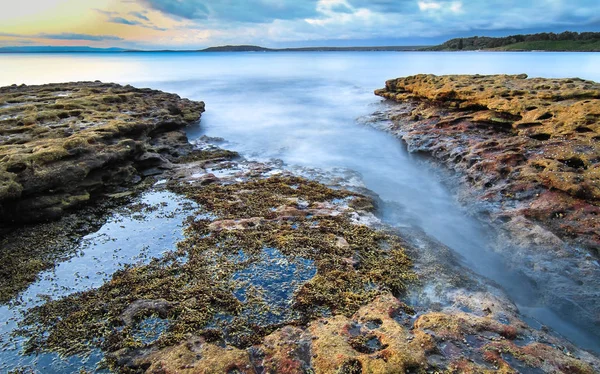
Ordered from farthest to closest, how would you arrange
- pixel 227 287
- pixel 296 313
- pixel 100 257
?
pixel 100 257 → pixel 227 287 → pixel 296 313

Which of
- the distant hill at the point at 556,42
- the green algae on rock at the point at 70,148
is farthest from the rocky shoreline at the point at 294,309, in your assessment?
the distant hill at the point at 556,42

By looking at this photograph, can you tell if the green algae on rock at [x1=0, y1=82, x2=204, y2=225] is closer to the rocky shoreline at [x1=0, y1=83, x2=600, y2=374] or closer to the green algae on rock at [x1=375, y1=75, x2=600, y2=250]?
the rocky shoreline at [x1=0, y1=83, x2=600, y2=374]

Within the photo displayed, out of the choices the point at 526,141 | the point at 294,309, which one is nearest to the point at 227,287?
the point at 294,309

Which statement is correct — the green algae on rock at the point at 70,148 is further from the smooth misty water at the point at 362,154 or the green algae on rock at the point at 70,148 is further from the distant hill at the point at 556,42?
the distant hill at the point at 556,42

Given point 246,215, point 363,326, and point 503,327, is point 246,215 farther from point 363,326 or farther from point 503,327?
point 503,327

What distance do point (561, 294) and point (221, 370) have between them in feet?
27.4

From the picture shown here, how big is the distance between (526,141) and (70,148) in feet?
67.8

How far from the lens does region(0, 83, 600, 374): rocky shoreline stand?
6332mm

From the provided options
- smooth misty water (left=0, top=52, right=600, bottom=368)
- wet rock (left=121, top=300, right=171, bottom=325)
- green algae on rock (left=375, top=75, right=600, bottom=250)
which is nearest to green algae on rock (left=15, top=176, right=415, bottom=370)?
wet rock (left=121, top=300, right=171, bottom=325)

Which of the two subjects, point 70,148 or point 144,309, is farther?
point 70,148

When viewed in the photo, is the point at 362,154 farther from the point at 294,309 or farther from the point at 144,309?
the point at 144,309

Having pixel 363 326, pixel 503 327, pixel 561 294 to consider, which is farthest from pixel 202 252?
pixel 561 294

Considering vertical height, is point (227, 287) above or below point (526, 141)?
below

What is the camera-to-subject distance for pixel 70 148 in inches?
582
